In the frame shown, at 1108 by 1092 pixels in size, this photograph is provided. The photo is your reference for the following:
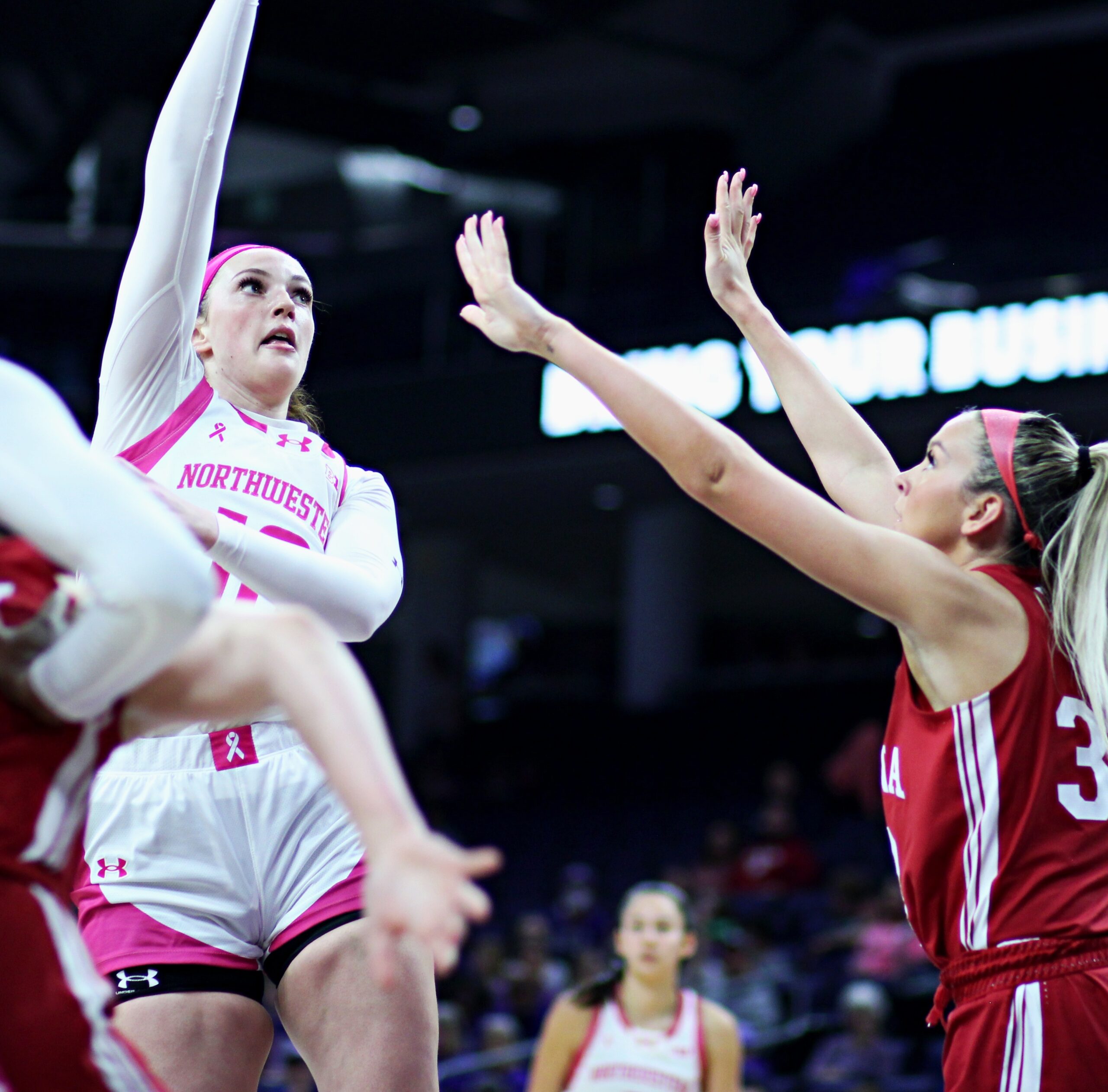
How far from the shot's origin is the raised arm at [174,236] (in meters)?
2.71

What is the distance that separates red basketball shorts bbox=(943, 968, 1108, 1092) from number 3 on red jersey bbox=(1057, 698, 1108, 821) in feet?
0.83

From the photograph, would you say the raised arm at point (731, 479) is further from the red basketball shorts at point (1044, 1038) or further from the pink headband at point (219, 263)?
the pink headband at point (219, 263)

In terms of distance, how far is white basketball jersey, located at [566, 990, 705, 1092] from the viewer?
5836mm

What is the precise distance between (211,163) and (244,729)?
3.28 feet

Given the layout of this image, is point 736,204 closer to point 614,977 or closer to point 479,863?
point 479,863

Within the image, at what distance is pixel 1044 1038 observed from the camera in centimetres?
241

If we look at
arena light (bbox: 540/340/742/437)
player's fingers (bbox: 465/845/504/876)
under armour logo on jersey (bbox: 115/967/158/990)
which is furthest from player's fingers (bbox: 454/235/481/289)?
arena light (bbox: 540/340/742/437)

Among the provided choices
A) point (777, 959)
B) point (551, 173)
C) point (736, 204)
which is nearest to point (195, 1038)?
point (736, 204)

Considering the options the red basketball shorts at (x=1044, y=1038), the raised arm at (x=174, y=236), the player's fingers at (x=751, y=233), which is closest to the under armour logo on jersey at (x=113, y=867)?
the raised arm at (x=174, y=236)

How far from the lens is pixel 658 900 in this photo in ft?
20.5

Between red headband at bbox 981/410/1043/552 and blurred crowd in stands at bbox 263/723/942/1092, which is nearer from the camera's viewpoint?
red headband at bbox 981/410/1043/552

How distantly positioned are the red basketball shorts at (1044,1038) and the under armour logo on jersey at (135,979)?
1.34 metres

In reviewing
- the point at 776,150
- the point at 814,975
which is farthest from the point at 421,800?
the point at 776,150

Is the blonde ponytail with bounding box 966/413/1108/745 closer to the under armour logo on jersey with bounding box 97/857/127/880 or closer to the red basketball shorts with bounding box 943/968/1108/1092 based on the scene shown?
the red basketball shorts with bounding box 943/968/1108/1092
